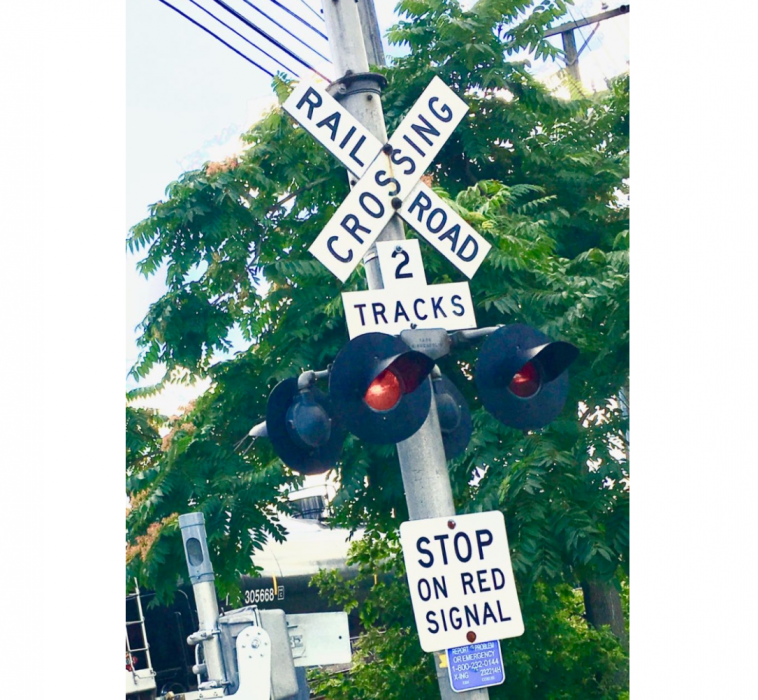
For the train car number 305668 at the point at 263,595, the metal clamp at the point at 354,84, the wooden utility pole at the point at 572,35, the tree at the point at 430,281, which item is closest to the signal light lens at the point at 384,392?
the metal clamp at the point at 354,84

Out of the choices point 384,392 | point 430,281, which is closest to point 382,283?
point 384,392

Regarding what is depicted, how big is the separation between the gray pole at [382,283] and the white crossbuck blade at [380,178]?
0.28ft

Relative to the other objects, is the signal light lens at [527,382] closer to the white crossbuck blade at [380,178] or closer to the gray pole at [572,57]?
the white crossbuck blade at [380,178]

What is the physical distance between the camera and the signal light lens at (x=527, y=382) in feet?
11.1

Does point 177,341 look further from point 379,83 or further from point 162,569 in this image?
point 379,83

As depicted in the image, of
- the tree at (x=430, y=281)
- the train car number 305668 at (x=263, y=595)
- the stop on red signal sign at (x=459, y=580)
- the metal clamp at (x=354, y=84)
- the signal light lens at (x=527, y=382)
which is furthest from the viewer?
the train car number 305668 at (x=263, y=595)

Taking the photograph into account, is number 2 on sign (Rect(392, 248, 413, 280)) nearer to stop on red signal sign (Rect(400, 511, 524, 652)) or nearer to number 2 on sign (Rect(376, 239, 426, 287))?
number 2 on sign (Rect(376, 239, 426, 287))

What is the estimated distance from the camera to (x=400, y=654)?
835 centimetres

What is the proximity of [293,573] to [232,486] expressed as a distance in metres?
4.24

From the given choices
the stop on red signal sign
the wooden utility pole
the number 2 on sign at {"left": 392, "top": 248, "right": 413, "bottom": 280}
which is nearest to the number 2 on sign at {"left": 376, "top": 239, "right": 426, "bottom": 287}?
the number 2 on sign at {"left": 392, "top": 248, "right": 413, "bottom": 280}

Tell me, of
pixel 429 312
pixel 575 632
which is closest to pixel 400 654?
pixel 575 632

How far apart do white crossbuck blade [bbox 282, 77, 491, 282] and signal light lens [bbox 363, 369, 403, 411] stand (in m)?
0.56

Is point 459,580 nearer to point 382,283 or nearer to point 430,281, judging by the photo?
point 382,283

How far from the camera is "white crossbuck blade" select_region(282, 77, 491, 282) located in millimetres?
3465
